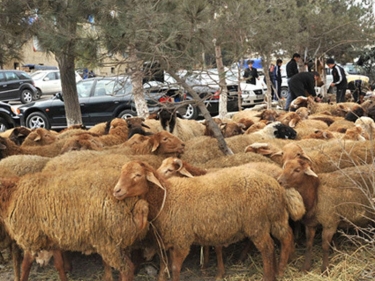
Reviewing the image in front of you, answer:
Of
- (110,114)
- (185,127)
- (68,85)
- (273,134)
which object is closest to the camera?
(273,134)

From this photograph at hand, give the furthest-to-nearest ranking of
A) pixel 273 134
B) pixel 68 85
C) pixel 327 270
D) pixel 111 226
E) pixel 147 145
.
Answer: pixel 68 85 → pixel 273 134 → pixel 147 145 → pixel 327 270 → pixel 111 226

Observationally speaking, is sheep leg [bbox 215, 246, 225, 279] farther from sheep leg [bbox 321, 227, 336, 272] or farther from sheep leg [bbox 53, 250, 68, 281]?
sheep leg [bbox 53, 250, 68, 281]

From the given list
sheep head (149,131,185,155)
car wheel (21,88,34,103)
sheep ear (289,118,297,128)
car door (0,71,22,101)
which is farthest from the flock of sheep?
car wheel (21,88,34,103)

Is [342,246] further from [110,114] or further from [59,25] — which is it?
[110,114]

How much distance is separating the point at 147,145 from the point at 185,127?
3.11 meters

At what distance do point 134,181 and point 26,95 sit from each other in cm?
2464

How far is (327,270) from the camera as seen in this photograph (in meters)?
5.21

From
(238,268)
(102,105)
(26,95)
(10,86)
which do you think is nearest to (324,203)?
(238,268)

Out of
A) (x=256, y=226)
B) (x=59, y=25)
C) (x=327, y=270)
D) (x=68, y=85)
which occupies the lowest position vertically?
(x=327, y=270)

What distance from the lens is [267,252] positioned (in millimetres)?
5102

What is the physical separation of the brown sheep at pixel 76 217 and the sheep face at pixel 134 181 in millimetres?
122

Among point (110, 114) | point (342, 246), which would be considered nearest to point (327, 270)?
point (342, 246)

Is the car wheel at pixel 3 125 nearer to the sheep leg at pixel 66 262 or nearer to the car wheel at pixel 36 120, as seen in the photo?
the car wheel at pixel 36 120

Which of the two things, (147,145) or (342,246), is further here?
(147,145)
